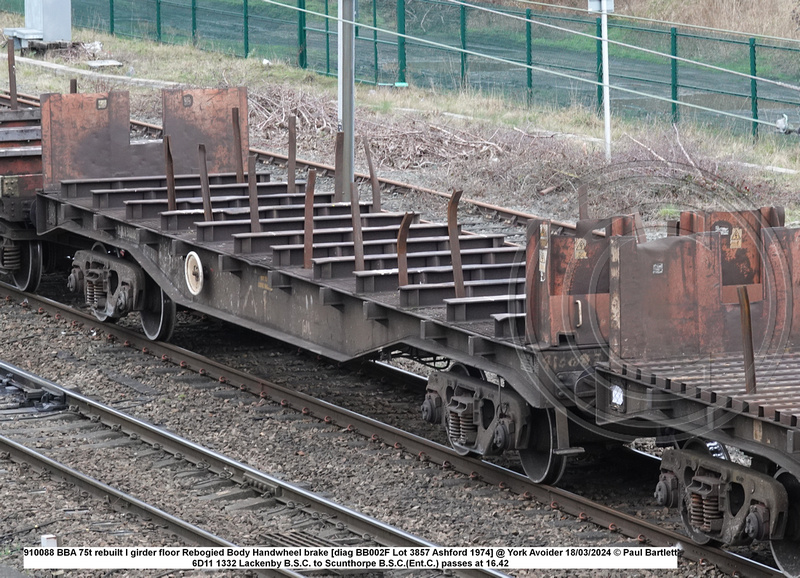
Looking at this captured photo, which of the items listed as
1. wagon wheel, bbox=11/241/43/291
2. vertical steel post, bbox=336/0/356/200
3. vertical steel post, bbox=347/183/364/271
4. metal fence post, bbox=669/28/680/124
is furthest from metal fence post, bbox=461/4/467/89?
vertical steel post, bbox=347/183/364/271

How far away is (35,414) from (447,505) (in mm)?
4316

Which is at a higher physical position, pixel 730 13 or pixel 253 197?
pixel 730 13

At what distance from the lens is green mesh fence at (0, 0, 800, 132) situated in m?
28.5

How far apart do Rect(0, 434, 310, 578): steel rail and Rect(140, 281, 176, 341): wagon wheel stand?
3.01 meters

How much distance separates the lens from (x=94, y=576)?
26.6ft

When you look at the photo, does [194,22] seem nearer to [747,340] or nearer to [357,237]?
[357,237]

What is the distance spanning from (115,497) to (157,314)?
4393mm

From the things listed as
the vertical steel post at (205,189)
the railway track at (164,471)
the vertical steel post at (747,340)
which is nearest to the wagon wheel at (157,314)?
the vertical steel post at (205,189)

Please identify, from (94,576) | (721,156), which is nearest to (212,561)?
(94,576)

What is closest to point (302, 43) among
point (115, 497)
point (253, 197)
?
point (253, 197)

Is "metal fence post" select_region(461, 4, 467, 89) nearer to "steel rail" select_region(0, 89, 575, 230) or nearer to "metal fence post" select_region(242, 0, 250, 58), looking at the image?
"metal fence post" select_region(242, 0, 250, 58)

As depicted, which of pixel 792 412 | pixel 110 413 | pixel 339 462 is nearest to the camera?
pixel 792 412

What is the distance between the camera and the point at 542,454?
9.45m

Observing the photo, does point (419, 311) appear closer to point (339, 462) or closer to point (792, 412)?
point (339, 462)
